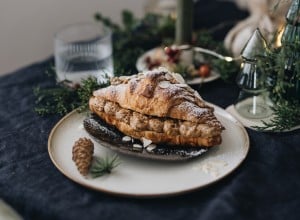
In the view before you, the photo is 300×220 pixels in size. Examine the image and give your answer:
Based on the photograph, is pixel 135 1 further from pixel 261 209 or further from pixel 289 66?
pixel 261 209

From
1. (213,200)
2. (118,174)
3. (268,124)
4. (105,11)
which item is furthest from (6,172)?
(105,11)

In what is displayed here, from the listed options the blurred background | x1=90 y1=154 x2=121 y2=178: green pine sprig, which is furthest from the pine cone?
the blurred background

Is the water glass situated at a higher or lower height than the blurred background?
higher

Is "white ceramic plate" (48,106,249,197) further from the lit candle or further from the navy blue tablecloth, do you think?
the lit candle

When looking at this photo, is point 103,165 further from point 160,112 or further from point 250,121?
point 250,121

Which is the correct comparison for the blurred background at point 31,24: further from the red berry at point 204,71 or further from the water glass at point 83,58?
the red berry at point 204,71

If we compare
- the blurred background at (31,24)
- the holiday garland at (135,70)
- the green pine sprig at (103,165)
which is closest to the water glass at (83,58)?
the holiday garland at (135,70)
